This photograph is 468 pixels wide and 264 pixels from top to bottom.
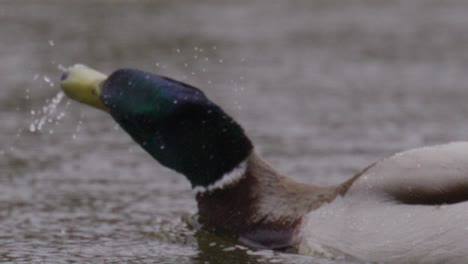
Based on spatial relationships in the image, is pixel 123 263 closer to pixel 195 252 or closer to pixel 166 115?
pixel 195 252

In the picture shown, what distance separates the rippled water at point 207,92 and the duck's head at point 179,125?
0.31m

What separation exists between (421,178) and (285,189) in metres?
0.60

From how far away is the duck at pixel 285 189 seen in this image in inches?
169

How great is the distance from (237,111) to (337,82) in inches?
57.5

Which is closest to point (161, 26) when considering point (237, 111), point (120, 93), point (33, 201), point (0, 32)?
point (0, 32)

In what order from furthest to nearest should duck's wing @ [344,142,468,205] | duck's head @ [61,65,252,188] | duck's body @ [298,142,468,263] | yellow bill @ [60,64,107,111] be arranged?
yellow bill @ [60,64,107,111]
duck's head @ [61,65,252,188]
duck's wing @ [344,142,468,205]
duck's body @ [298,142,468,263]

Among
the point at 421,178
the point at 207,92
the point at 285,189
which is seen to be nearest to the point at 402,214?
the point at 421,178

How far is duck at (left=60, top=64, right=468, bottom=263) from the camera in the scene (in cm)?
429

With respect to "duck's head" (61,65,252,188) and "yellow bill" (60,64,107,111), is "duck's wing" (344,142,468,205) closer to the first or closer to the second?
"duck's head" (61,65,252,188)

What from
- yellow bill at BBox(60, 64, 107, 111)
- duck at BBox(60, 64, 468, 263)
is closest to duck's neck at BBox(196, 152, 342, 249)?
duck at BBox(60, 64, 468, 263)

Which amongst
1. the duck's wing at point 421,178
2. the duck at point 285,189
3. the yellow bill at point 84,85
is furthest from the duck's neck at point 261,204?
the yellow bill at point 84,85

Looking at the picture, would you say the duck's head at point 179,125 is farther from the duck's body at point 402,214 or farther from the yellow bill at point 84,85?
the duck's body at point 402,214

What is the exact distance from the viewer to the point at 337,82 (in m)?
9.65

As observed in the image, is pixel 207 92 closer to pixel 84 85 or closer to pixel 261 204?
pixel 84 85
